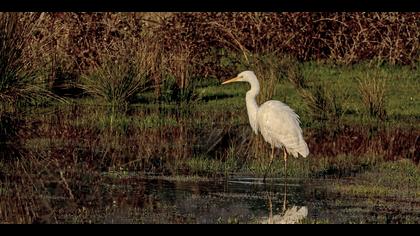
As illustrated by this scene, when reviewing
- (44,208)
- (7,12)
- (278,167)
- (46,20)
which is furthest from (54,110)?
(44,208)

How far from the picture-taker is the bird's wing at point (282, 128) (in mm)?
14000

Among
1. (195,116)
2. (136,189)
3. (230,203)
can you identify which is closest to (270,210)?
(230,203)

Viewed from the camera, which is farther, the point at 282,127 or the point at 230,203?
the point at 282,127

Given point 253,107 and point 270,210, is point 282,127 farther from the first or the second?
point 270,210

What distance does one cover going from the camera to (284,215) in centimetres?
1042

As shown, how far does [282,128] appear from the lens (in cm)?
1422

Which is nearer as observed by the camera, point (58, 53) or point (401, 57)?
point (58, 53)

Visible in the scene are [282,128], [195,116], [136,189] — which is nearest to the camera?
[136,189]

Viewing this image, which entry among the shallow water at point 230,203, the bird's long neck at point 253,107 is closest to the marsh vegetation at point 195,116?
the shallow water at point 230,203

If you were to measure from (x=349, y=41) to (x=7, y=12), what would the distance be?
32.8ft

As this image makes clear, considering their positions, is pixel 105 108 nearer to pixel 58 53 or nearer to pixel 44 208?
pixel 58 53

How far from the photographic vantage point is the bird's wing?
1400 cm

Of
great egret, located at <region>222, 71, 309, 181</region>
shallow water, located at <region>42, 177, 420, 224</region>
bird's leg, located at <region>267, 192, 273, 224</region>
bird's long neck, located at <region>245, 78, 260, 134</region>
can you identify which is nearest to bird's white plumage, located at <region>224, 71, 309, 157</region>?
great egret, located at <region>222, 71, 309, 181</region>

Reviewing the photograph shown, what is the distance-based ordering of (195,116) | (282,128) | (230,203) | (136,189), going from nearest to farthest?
(230,203) < (136,189) < (282,128) < (195,116)
